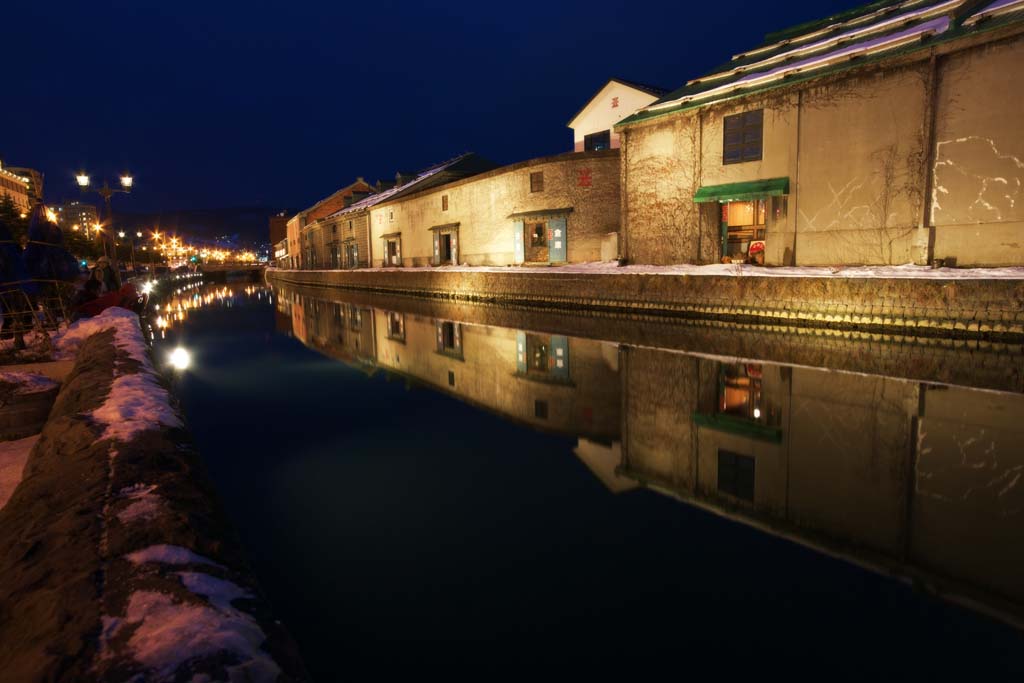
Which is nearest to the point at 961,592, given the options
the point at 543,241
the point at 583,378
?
the point at 583,378

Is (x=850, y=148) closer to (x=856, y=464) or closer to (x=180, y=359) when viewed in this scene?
(x=856, y=464)

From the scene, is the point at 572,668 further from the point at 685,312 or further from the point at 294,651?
the point at 685,312

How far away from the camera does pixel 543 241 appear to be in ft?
88.9

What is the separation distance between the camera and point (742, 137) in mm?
18484

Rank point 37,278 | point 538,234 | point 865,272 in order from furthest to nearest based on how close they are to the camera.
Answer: point 538,234
point 865,272
point 37,278

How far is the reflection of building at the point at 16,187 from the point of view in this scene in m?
82.1

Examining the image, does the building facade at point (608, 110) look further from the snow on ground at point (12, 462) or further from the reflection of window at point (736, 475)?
the snow on ground at point (12, 462)

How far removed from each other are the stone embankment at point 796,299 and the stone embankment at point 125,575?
1318 centimetres

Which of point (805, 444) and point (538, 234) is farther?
point (538, 234)

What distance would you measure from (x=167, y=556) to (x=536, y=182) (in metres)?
25.9

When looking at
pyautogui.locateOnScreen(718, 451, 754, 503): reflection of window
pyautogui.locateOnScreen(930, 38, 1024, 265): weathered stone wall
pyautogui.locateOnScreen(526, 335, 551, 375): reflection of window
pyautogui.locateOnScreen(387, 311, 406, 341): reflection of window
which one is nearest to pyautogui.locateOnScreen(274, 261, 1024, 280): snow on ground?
pyautogui.locateOnScreen(930, 38, 1024, 265): weathered stone wall

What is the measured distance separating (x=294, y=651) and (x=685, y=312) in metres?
15.1

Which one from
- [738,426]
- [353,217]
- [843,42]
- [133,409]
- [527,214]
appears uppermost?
[843,42]

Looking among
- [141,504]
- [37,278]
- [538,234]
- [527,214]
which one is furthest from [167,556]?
[538,234]
